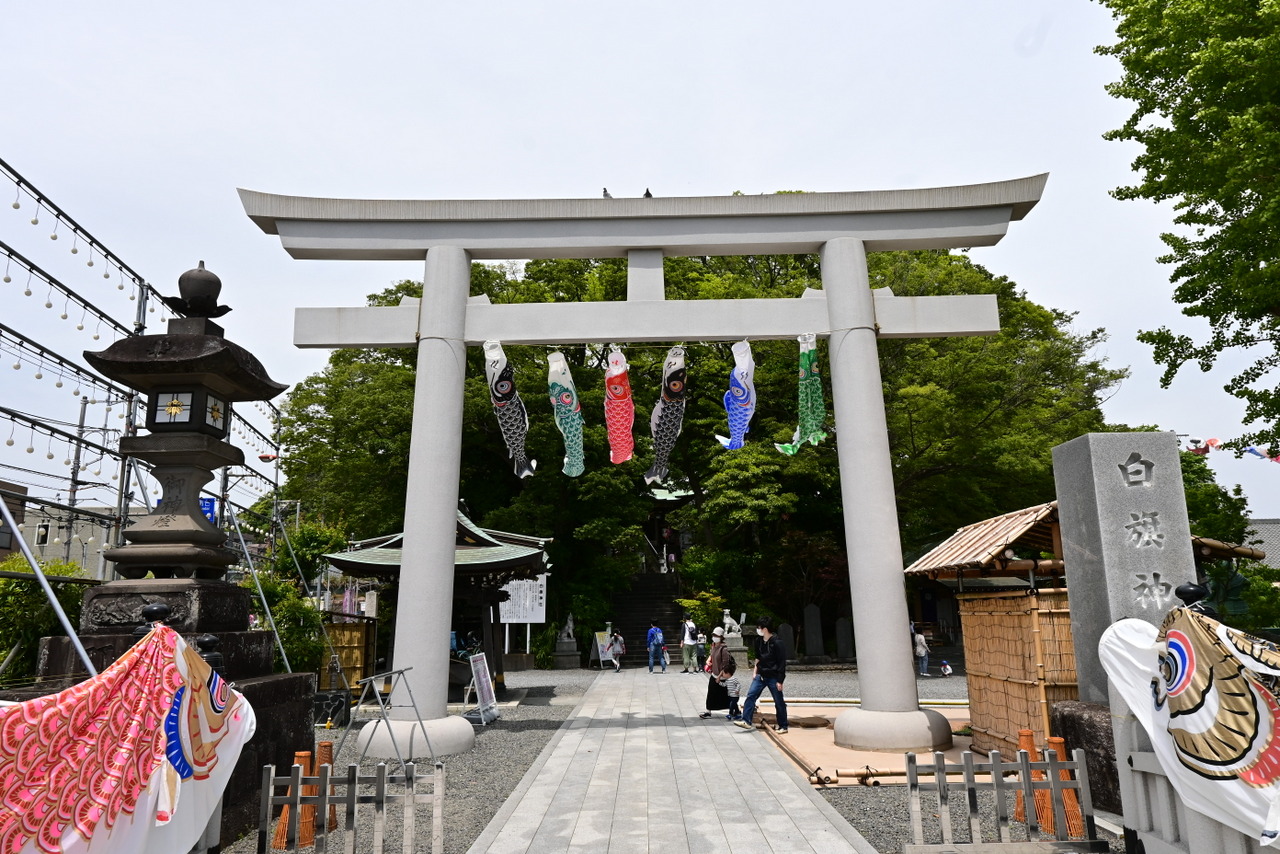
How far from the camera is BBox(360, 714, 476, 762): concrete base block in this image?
888 centimetres

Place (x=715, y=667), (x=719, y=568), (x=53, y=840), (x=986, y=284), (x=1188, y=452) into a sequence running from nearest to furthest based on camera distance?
(x=53, y=840) → (x=715, y=667) → (x=986, y=284) → (x=719, y=568) → (x=1188, y=452)

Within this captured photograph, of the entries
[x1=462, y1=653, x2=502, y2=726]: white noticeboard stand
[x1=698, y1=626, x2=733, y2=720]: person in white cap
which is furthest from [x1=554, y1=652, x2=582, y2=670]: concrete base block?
[x1=698, y1=626, x2=733, y2=720]: person in white cap

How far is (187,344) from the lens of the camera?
22.2 feet

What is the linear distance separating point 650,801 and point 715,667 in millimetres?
5953

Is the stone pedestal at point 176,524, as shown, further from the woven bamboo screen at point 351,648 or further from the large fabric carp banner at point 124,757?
the woven bamboo screen at point 351,648

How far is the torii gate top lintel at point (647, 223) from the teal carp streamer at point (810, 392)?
1436mm

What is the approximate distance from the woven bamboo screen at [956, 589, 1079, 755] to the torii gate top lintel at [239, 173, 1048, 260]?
16.1 ft

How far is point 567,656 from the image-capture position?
2658 cm

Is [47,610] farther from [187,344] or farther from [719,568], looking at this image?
[719,568]

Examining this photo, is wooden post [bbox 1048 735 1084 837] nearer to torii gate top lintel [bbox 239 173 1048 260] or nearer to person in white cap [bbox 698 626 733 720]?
torii gate top lintel [bbox 239 173 1048 260]

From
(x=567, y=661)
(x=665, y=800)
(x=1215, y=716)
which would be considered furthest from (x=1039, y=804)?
(x=567, y=661)

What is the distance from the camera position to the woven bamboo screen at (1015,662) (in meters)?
7.17

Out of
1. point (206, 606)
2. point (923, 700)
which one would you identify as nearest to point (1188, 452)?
point (923, 700)

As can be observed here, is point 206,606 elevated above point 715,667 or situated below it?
above
